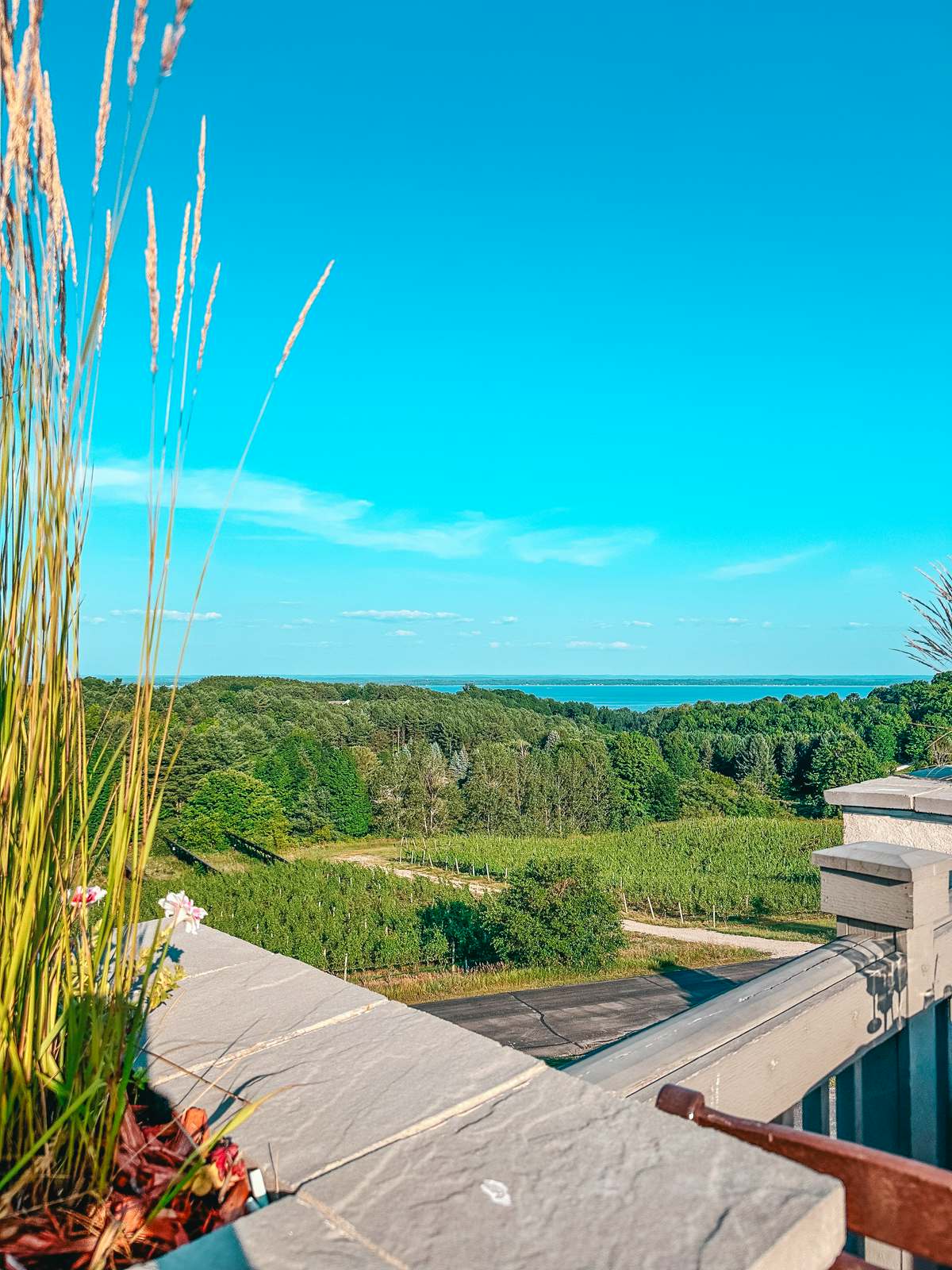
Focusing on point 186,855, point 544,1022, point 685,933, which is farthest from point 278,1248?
point 186,855

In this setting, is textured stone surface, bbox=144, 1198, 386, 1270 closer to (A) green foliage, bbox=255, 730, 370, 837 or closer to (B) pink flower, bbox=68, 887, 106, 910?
(B) pink flower, bbox=68, 887, 106, 910

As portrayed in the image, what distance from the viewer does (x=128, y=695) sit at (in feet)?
3.81

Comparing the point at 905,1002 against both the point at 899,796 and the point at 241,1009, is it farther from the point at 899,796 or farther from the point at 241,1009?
the point at 241,1009

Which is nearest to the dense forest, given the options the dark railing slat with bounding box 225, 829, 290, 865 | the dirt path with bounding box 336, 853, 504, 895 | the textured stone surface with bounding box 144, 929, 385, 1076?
the dark railing slat with bounding box 225, 829, 290, 865

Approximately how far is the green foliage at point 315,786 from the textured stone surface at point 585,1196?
37213 mm

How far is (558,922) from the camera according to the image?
1725cm

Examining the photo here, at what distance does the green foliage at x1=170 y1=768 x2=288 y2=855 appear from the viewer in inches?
1310

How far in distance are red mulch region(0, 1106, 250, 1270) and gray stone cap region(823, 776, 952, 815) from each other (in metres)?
1.88

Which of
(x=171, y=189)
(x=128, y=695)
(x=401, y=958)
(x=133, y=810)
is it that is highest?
(x=171, y=189)

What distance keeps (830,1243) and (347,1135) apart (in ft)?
1.49

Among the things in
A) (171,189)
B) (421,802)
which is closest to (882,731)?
(421,802)

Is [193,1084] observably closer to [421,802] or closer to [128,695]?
[128,695]

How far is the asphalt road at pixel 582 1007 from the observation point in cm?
1224

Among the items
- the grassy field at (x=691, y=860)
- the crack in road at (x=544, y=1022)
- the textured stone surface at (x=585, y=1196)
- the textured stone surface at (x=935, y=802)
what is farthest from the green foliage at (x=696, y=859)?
the textured stone surface at (x=585, y=1196)
